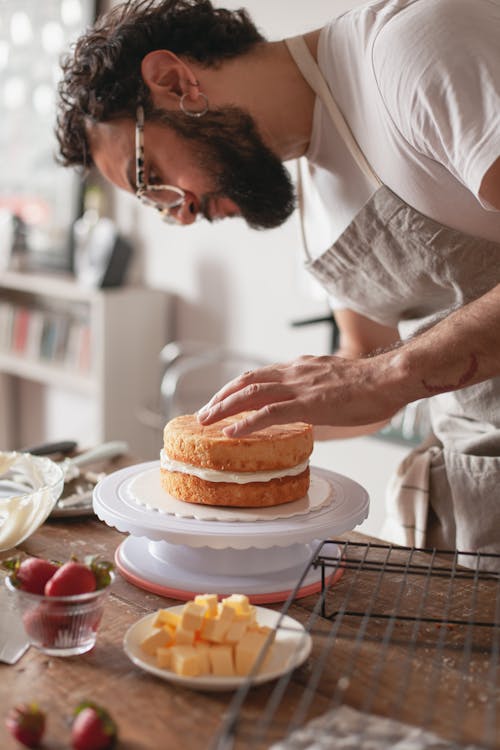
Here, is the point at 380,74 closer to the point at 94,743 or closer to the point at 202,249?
the point at 94,743

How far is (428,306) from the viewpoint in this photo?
169 centimetres

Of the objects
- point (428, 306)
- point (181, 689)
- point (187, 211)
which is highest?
point (187, 211)

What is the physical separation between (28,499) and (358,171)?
78 cm

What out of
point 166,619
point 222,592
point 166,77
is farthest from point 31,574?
point 166,77

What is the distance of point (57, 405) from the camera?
433cm

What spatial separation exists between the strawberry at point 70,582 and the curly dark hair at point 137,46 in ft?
2.92

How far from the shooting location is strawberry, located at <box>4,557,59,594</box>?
111cm

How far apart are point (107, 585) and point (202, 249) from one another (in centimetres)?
269

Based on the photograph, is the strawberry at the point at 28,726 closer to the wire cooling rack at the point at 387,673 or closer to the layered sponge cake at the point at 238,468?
the wire cooling rack at the point at 387,673

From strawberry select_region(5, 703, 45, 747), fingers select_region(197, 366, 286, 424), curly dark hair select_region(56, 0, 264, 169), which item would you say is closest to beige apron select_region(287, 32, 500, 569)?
curly dark hair select_region(56, 0, 264, 169)

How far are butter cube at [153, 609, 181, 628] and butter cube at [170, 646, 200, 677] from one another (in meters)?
0.05

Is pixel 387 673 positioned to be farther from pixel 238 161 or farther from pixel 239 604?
pixel 238 161

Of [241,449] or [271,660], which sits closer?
[271,660]

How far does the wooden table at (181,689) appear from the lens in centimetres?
95
